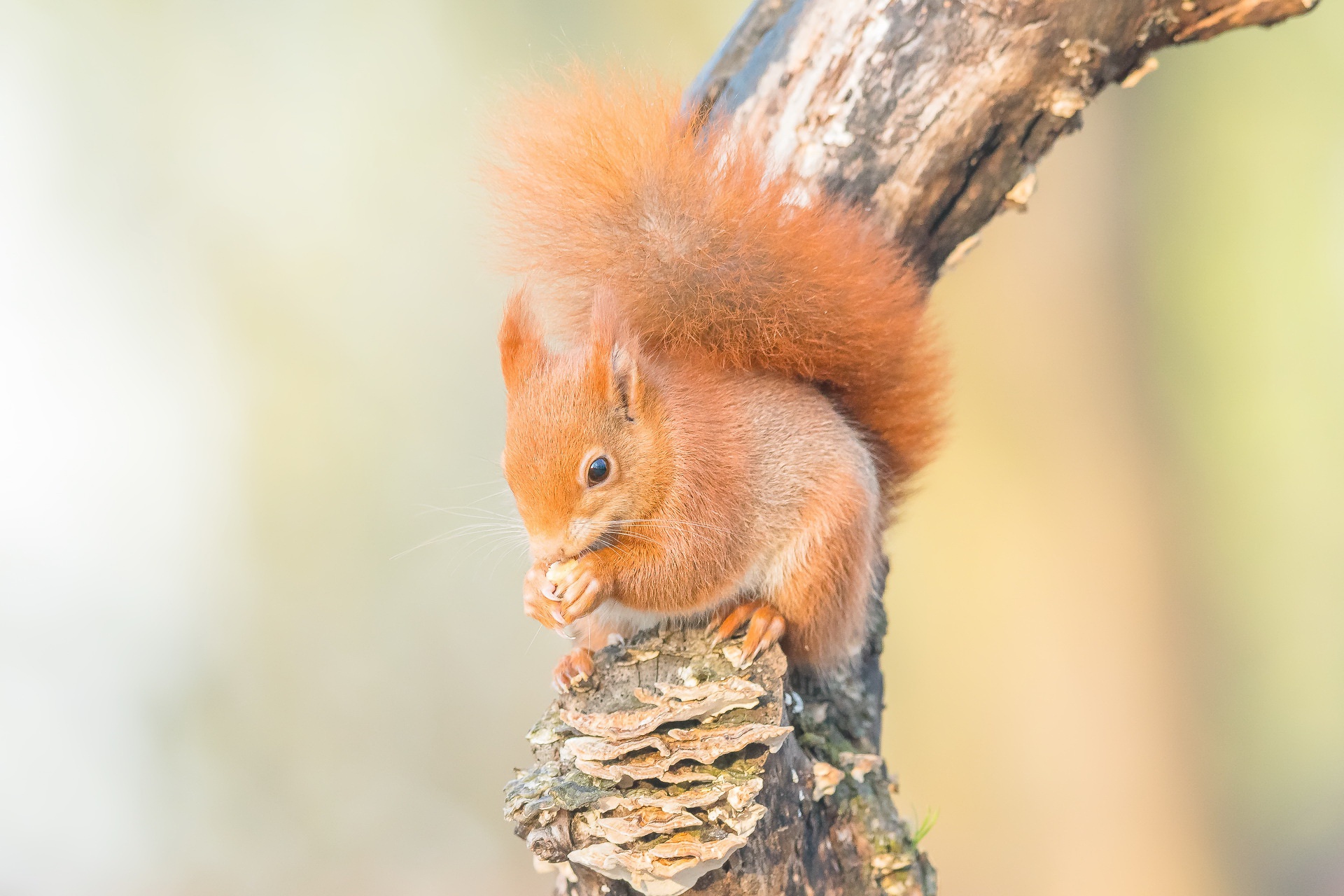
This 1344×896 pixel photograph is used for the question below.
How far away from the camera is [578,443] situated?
3.54ft

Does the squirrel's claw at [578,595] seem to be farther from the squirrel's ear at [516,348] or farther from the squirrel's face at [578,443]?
the squirrel's ear at [516,348]

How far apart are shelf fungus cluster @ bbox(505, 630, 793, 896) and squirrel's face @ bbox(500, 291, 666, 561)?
20cm

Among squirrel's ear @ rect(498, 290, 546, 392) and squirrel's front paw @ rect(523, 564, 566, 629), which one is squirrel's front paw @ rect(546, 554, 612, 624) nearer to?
squirrel's front paw @ rect(523, 564, 566, 629)

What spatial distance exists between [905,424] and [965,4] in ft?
1.91

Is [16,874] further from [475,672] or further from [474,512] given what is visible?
[474,512]

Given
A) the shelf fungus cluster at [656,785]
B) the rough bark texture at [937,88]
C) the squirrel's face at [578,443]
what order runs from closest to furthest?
the shelf fungus cluster at [656,785], the squirrel's face at [578,443], the rough bark texture at [937,88]

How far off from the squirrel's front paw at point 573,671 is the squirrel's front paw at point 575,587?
2.8 inches

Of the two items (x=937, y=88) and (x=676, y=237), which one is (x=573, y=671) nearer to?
(x=676, y=237)

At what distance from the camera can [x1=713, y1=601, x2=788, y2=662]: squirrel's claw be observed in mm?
1132

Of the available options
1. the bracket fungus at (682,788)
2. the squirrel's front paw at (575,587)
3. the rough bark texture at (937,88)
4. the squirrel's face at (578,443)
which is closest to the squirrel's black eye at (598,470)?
the squirrel's face at (578,443)

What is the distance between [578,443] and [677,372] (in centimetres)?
19

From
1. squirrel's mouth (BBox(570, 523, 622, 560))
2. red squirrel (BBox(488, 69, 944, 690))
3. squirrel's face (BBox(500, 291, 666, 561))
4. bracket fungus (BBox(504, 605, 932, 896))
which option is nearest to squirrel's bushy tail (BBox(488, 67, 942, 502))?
red squirrel (BBox(488, 69, 944, 690))

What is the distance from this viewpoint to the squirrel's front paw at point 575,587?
1.09 m

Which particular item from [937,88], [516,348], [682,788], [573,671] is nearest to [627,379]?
[516,348]
